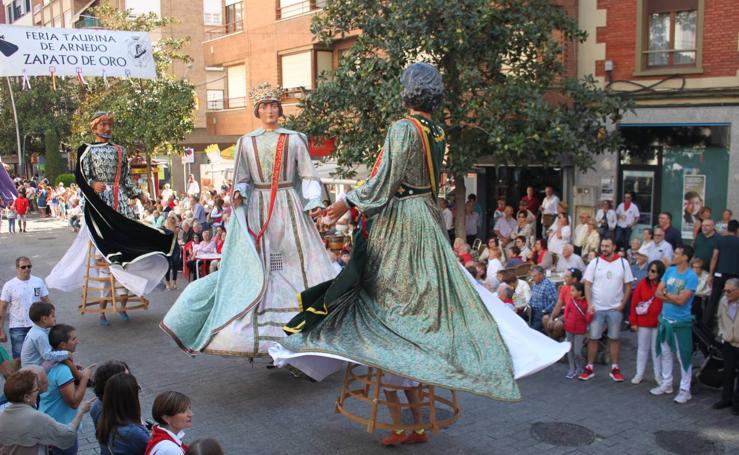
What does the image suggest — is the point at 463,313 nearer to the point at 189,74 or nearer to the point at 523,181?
the point at 523,181

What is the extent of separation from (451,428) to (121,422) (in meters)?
2.90

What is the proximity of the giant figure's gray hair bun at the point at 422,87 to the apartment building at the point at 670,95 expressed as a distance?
8983 millimetres

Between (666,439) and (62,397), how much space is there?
4.57 m

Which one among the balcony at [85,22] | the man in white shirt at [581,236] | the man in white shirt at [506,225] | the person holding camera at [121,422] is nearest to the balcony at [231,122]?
the balcony at [85,22]

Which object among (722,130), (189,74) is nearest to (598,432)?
(722,130)

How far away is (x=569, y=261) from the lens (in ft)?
32.7

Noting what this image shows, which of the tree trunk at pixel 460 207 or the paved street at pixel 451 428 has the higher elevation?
the tree trunk at pixel 460 207

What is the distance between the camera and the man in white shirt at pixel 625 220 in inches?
519

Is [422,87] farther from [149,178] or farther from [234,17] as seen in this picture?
[234,17]

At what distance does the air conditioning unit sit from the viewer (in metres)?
14.1

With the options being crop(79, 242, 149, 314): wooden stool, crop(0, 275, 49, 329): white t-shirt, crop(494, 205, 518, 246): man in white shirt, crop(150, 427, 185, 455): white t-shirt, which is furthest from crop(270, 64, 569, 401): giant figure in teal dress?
crop(494, 205, 518, 246): man in white shirt

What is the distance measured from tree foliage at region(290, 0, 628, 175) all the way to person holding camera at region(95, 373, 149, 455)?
7808mm

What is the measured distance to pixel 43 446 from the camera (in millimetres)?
3844

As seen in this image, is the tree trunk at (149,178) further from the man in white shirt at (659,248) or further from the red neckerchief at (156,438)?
the red neckerchief at (156,438)
